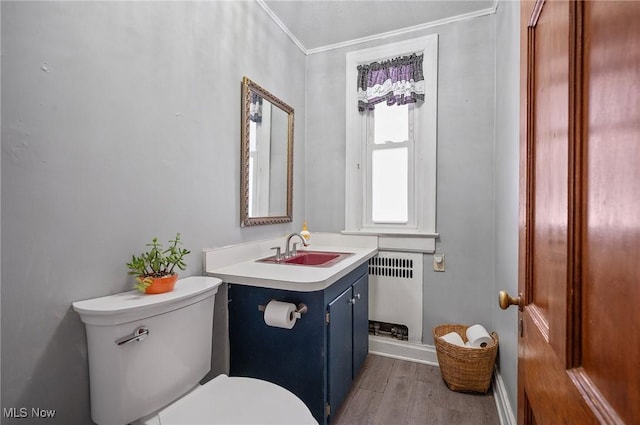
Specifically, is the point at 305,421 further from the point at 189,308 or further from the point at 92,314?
the point at 92,314

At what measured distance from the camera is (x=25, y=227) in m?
0.87

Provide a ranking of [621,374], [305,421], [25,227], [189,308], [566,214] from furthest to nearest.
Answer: [189,308], [305,421], [25,227], [566,214], [621,374]

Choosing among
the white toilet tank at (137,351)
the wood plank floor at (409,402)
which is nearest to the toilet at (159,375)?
the white toilet tank at (137,351)

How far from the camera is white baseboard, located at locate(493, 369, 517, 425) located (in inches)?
57.0

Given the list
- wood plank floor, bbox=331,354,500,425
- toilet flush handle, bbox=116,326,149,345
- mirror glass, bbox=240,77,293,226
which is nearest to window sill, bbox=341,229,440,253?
mirror glass, bbox=240,77,293,226

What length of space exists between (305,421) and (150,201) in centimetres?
102

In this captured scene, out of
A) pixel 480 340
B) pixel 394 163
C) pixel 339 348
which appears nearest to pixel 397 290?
pixel 480 340

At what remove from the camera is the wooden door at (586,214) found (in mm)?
335

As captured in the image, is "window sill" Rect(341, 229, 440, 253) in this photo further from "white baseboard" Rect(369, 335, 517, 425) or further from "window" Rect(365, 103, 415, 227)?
"white baseboard" Rect(369, 335, 517, 425)

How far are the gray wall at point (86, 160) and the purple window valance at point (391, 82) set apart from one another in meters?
1.19

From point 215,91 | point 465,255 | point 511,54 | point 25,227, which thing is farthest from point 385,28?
point 25,227

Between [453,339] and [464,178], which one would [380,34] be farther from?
[453,339]

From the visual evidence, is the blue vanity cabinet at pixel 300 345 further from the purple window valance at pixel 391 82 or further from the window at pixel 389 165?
the purple window valance at pixel 391 82

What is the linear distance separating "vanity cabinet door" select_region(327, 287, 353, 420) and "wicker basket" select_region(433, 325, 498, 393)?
61cm
